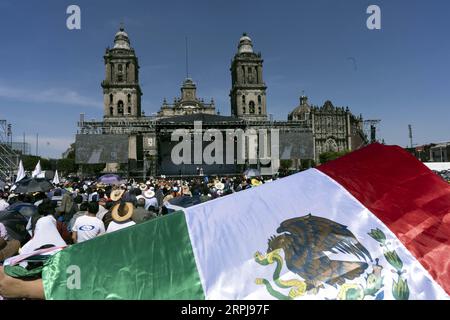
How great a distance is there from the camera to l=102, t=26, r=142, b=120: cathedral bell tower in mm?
70562

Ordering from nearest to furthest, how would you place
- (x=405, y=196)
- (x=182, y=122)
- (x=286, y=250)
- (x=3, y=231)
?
(x=286, y=250) → (x=405, y=196) → (x=3, y=231) → (x=182, y=122)

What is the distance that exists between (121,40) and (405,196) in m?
79.5

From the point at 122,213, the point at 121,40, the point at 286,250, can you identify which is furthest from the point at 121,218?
the point at 121,40

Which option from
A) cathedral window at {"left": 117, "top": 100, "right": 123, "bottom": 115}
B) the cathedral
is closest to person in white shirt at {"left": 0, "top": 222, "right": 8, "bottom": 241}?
the cathedral

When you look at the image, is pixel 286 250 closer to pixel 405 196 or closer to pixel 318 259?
pixel 318 259

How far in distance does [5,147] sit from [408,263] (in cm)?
4137

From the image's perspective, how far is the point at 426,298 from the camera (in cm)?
222

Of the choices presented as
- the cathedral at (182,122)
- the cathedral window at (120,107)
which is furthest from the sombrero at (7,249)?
the cathedral window at (120,107)

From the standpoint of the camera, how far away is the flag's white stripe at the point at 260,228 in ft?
7.55

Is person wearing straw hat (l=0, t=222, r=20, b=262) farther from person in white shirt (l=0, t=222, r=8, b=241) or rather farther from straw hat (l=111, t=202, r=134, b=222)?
straw hat (l=111, t=202, r=134, b=222)

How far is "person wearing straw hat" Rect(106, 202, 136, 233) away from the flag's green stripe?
3.34m

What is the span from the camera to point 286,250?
2463 millimetres
